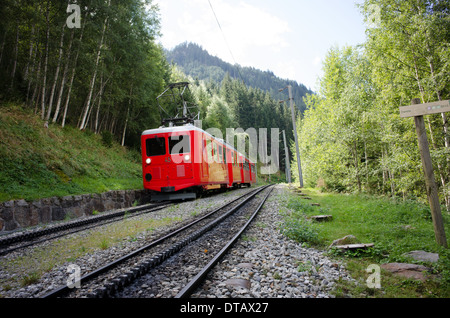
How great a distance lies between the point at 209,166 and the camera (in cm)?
1217

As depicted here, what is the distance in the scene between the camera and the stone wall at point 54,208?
625 centimetres

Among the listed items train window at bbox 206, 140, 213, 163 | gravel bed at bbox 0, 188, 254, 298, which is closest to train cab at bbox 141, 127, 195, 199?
train window at bbox 206, 140, 213, 163

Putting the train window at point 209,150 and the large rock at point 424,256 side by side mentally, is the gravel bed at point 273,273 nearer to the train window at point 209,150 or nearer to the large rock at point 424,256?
the large rock at point 424,256

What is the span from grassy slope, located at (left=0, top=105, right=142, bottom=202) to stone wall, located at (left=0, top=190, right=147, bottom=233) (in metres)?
0.22

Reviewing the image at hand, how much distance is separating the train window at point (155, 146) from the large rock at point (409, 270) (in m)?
9.17

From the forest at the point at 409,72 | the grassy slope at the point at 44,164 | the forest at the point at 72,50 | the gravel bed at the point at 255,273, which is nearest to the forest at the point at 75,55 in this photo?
the forest at the point at 72,50

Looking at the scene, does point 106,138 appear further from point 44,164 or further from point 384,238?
point 384,238

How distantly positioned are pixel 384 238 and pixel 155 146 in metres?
9.01

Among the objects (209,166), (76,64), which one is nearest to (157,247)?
(209,166)

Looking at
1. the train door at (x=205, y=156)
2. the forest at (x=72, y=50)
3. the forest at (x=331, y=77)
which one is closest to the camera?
the forest at (x=331, y=77)

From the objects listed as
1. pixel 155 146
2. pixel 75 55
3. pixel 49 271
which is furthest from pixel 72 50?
pixel 49 271

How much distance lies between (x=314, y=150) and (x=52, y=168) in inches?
556
